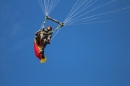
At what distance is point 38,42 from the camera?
1420 centimetres

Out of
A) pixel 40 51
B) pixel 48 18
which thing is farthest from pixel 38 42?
pixel 48 18

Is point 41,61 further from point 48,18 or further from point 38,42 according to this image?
point 48,18

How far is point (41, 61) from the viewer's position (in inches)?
558

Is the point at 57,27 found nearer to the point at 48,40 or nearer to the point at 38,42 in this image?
the point at 48,40

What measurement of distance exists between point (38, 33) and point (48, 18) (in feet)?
3.65

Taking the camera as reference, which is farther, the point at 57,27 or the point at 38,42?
the point at 38,42

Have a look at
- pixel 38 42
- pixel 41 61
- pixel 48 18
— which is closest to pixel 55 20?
pixel 48 18

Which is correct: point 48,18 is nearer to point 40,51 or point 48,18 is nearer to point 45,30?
point 45,30

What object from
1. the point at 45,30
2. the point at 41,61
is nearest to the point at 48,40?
the point at 45,30

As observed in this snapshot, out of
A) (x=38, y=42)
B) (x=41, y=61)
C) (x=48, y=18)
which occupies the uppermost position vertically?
(x=48, y=18)

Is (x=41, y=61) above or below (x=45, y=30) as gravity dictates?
below

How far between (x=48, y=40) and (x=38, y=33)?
2.79 ft

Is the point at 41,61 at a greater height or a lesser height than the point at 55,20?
lesser

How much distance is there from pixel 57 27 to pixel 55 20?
0.62m
